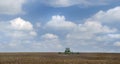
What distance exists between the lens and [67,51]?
9550 centimetres
